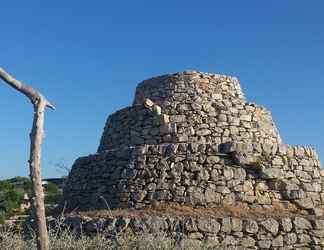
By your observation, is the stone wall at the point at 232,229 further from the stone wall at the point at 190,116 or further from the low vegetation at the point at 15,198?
the low vegetation at the point at 15,198

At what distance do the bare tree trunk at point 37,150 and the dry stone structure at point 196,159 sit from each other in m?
5.97

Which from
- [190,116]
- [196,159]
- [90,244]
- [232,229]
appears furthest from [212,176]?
[90,244]

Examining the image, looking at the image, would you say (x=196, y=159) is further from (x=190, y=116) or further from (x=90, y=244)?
(x=90, y=244)

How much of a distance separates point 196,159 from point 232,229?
2.00m

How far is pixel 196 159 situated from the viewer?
11.5 metres

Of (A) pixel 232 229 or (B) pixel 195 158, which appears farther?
(B) pixel 195 158

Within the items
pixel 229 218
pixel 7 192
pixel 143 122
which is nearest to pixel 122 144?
pixel 143 122

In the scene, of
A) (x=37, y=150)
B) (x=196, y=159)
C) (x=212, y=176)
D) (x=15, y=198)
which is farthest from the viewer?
(x=15, y=198)

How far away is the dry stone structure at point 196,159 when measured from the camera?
37.0 ft

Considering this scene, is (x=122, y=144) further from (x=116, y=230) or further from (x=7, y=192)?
(x=7, y=192)

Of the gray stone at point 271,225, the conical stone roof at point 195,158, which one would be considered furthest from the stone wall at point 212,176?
the gray stone at point 271,225

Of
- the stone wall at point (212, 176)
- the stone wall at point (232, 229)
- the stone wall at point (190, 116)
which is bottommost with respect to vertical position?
the stone wall at point (232, 229)

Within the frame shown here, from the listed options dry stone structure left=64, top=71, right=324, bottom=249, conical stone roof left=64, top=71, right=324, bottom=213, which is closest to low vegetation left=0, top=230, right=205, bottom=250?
dry stone structure left=64, top=71, right=324, bottom=249

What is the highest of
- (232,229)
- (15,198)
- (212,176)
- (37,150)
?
(15,198)
